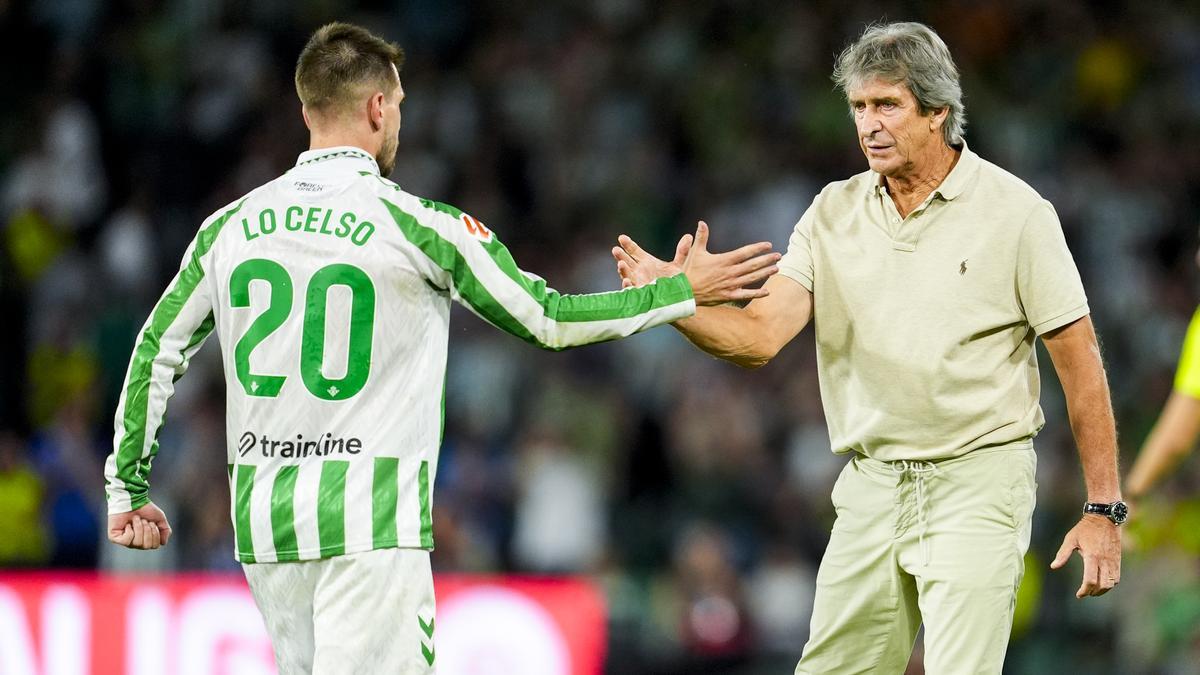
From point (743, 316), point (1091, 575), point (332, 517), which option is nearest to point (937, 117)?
point (743, 316)

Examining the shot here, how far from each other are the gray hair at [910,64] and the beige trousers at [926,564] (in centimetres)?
97

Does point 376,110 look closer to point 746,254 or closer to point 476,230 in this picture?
point 476,230

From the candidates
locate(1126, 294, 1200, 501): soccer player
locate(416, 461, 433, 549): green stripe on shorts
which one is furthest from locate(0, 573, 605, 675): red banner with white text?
locate(416, 461, 433, 549): green stripe on shorts

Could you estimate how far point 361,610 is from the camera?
421 cm

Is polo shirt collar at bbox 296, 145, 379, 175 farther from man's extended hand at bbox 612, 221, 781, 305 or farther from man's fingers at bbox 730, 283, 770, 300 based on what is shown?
man's fingers at bbox 730, 283, 770, 300

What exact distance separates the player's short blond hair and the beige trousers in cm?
169

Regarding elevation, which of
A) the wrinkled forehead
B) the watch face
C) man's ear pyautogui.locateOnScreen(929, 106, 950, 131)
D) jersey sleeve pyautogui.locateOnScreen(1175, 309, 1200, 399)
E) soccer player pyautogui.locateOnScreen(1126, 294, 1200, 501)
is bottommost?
the watch face

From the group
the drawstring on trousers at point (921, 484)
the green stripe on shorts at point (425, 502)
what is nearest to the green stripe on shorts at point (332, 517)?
the green stripe on shorts at point (425, 502)

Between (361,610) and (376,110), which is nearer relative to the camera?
(361,610)

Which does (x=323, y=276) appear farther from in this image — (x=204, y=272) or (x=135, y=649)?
(x=135, y=649)

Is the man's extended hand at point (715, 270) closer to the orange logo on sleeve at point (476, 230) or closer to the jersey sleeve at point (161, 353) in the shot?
the orange logo on sleeve at point (476, 230)

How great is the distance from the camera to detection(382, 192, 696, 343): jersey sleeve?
4297 mm

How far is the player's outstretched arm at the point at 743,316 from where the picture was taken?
15.4 ft

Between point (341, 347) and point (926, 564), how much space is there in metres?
1.63
